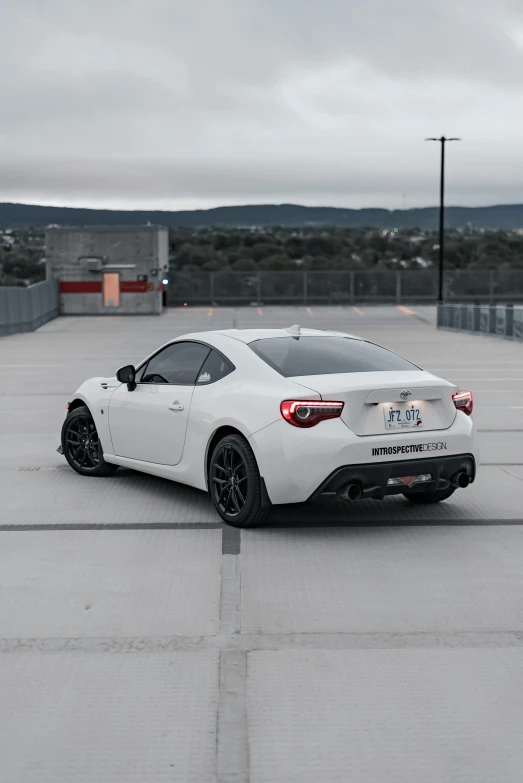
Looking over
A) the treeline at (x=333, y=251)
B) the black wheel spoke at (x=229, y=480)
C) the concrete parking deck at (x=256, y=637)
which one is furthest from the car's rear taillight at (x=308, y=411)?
the treeline at (x=333, y=251)

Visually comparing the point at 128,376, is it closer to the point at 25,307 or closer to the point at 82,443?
the point at 82,443

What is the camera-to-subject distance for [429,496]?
9.02 meters

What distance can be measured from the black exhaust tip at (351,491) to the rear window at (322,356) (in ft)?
3.00

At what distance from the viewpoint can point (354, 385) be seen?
313 inches

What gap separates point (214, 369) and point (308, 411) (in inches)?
50.8

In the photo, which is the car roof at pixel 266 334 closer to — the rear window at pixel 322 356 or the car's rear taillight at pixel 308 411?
the rear window at pixel 322 356

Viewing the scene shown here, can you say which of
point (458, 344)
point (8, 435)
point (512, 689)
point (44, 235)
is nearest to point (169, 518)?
point (512, 689)

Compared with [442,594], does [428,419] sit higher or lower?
higher

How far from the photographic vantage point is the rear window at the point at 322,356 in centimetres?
841

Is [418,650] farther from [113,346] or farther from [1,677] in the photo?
[113,346]

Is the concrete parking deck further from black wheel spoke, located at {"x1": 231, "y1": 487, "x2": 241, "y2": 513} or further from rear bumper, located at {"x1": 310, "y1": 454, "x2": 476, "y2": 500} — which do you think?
rear bumper, located at {"x1": 310, "y1": 454, "x2": 476, "y2": 500}

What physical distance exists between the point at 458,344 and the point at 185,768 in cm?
3108

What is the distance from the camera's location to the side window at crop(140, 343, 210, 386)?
30.2ft

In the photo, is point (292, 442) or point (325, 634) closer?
point (325, 634)
